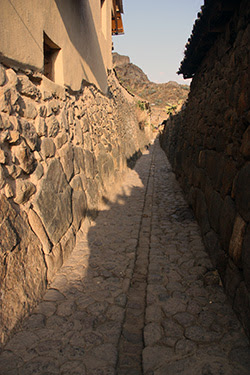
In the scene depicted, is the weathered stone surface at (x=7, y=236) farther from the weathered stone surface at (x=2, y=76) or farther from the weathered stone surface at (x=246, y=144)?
the weathered stone surface at (x=246, y=144)

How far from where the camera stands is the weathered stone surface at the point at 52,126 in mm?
3076

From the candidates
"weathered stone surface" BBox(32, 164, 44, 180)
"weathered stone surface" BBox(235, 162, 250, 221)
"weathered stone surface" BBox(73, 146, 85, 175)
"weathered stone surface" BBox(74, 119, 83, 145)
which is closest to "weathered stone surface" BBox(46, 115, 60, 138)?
"weathered stone surface" BBox(32, 164, 44, 180)

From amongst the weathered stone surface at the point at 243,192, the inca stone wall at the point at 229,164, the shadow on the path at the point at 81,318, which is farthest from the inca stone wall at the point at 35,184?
the weathered stone surface at the point at 243,192

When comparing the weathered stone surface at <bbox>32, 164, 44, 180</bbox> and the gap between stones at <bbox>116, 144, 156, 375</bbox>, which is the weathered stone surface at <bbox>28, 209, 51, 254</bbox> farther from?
the gap between stones at <bbox>116, 144, 156, 375</bbox>

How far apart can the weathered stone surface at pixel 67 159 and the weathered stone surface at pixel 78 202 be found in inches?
6.8

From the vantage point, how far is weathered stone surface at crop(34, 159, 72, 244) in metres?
2.72

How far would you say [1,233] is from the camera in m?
1.98

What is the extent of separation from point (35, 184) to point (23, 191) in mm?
293

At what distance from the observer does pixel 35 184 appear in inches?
104

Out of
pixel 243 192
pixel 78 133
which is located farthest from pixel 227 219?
pixel 78 133

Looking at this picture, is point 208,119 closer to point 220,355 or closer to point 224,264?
point 224,264

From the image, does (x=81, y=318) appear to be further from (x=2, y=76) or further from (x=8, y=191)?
(x=2, y=76)

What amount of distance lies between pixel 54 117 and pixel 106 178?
9.45 feet

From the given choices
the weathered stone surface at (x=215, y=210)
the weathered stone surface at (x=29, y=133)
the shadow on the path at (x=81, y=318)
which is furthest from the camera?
the weathered stone surface at (x=215, y=210)
